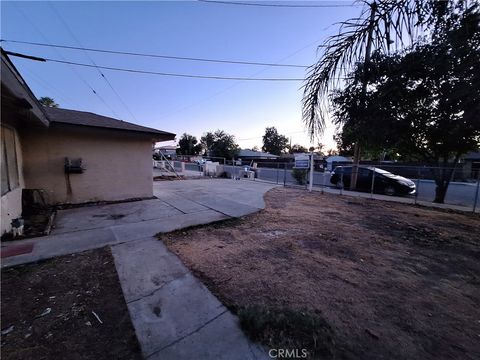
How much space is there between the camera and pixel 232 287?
8.60 ft

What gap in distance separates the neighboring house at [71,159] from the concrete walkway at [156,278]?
1.01 meters

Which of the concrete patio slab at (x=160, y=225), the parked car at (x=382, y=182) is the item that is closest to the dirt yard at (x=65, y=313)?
the concrete patio slab at (x=160, y=225)

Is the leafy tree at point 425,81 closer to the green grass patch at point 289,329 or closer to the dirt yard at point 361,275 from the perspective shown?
the dirt yard at point 361,275

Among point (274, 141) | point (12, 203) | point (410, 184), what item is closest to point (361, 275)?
point (12, 203)

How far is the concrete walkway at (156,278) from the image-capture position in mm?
1803

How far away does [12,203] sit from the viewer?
179 inches

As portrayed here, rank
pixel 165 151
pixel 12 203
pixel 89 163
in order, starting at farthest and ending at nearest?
pixel 165 151 → pixel 89 163 → pixel 12 203

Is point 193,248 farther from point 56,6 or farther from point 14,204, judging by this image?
point 56,6

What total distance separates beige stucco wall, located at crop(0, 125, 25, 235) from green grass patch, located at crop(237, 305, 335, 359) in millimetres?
4807

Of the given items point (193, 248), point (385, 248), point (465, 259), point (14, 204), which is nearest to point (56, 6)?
point (14, 204)

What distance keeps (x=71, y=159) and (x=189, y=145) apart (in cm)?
5367

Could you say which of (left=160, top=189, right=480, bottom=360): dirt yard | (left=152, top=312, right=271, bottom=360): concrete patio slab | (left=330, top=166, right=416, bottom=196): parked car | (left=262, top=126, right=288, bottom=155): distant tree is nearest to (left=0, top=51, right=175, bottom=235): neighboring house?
(left=160, top=189, right=480, bottom=360): dirt yard

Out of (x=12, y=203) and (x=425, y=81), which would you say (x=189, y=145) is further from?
(x=425, y=81)

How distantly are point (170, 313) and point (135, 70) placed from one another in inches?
445
